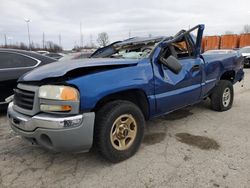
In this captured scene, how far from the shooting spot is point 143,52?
3928mm

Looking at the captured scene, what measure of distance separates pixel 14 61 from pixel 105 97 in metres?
3.38

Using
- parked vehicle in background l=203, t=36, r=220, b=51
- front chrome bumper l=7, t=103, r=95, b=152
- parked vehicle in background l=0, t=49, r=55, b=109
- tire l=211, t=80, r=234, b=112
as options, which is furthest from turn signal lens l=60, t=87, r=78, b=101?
parked vehicle in background l=203, t=36, r=220, b=51

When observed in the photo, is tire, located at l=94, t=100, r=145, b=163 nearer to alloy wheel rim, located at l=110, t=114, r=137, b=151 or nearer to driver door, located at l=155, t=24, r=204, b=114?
alloy wheel rim, located at l=110, t=114, r=137, b=151

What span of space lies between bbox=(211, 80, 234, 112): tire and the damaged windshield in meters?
1.93

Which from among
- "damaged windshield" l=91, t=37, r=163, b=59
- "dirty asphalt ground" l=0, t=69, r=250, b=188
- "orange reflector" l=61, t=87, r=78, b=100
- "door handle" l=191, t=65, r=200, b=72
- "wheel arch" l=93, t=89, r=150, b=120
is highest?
"damaged windshield" l=91, t=37, r=163, b=59

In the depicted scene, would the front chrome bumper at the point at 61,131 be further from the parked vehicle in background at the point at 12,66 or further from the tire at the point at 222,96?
the tire at the point at 222,96

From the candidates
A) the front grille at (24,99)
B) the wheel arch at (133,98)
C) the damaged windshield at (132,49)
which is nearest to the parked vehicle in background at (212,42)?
the damaged windshield at (132,49)

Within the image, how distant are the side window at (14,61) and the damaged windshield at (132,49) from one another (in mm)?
1711

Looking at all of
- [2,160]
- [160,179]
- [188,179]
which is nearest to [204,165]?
[188,179]

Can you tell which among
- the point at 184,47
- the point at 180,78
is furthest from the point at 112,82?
the point at 184,47

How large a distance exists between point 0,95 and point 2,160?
219cm

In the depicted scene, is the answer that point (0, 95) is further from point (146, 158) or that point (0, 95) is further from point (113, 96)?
point (146, 158)

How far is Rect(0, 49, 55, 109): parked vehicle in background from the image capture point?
5.26 meters

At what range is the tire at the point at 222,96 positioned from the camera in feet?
17.4
